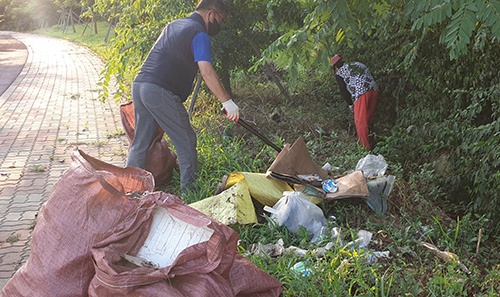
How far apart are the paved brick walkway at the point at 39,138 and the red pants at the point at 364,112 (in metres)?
2.97

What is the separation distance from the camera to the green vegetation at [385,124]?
3309 mm

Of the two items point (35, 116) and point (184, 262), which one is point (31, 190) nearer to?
point (184, 262)

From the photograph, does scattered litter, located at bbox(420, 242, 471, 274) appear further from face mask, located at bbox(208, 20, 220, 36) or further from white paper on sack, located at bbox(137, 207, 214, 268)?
face mask, located at bbox(208, 20, 220, 36)

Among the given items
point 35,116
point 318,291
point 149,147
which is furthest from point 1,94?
point 318,291

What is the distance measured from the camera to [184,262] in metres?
2.54

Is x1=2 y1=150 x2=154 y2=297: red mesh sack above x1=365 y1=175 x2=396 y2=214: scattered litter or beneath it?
above

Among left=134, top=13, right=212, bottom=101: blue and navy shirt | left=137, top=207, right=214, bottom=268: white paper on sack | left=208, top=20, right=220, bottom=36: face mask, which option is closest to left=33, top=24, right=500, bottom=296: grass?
left=137, top=207, right=214, bottom=268: white paper on sack

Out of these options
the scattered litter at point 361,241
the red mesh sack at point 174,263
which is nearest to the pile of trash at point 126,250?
the red mesh sack at point 174,263

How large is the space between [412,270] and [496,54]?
3343 mm

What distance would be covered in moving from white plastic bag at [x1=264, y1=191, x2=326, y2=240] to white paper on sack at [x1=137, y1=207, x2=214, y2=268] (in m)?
1.40

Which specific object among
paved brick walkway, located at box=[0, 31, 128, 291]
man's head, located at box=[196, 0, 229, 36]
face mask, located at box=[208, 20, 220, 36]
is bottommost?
paved brick walkway, located at box=[0, 31, 128, 291]

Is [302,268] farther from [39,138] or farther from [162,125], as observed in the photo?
[39,138]

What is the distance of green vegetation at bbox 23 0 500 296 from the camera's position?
331 centimetres

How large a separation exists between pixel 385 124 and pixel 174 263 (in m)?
5.84
